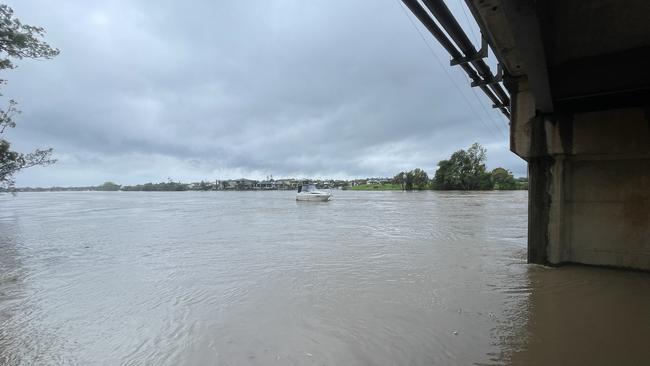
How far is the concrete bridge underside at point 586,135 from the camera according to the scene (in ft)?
23.2

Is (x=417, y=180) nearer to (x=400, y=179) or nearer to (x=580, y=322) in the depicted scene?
(x=400, y=179)

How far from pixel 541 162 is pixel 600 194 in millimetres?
1719

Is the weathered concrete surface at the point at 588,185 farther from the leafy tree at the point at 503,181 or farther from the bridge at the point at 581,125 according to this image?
the leafy tree at the point at 503,181

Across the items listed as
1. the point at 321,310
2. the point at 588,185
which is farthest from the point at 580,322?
the point at 588,185

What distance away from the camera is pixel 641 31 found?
663 cm

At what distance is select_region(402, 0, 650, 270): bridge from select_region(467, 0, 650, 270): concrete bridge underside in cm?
2

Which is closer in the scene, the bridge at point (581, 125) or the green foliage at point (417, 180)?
the bridge at point (581, 125)

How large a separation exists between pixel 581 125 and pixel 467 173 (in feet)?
373

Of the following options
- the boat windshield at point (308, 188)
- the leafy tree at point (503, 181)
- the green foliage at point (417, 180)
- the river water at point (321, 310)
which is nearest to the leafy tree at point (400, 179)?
the green foliage at point (417, 180)

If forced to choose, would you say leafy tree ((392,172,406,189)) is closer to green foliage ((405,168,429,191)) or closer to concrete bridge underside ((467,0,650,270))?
green foliage ((405,168,429,191))

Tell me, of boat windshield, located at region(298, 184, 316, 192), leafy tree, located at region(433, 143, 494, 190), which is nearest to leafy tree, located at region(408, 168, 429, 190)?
leafy tree, located at region(433, 143, 494, 190)

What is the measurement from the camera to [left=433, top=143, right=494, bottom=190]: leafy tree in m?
113

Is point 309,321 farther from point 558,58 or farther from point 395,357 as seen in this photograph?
point 558,58

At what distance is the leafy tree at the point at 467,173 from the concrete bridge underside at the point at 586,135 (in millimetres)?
111576
